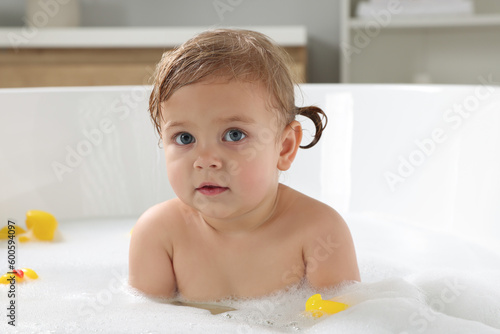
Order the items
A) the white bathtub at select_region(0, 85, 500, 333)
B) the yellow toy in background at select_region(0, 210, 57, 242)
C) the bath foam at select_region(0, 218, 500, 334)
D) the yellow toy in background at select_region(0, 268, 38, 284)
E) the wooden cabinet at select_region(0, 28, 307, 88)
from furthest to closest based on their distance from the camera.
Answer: the wooden cabinet at select_region(0, 28, 307, 88), the yellow toy in background at select_region(0, 210, 57, 242), the white bathtub at select_region(0, 85, 500, 333), the yellow toy in background at select_region(0, 268, 38, 284), the bath foam at select_region(0, 218, 500, 334)

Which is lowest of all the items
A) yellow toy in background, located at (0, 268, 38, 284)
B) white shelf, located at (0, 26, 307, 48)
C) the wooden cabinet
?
yellow toy in background, located at (0, 268, 38, 284)

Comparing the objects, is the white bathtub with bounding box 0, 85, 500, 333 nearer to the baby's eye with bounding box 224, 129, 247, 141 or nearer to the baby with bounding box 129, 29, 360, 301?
the baby with bounding box 129, 29, 360, 301

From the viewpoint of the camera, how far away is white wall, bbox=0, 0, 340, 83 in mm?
2809

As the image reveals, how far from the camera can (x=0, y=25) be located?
2797 mm

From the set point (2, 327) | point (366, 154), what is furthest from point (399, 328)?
point (366, 154)

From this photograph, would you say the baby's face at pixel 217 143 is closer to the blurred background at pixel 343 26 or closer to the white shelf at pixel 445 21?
the blurred background at pixel 343 26

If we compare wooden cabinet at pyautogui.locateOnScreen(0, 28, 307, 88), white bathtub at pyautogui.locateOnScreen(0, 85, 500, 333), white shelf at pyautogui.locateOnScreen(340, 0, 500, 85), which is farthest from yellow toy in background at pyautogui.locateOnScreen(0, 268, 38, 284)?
white shelf at pyautogui.locateOnScreen(340, 0, 500, 85)

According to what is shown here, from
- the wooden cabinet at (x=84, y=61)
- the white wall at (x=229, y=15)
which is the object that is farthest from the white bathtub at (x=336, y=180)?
the white wall at (x=229, y=15)

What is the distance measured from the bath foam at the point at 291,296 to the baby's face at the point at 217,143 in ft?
0.51

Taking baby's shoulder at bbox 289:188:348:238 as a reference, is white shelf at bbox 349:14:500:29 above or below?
above

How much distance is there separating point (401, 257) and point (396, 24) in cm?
151

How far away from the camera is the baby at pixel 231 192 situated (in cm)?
84

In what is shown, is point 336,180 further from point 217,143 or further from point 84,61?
point 84,61

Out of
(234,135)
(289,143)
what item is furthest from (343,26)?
(234,135)
